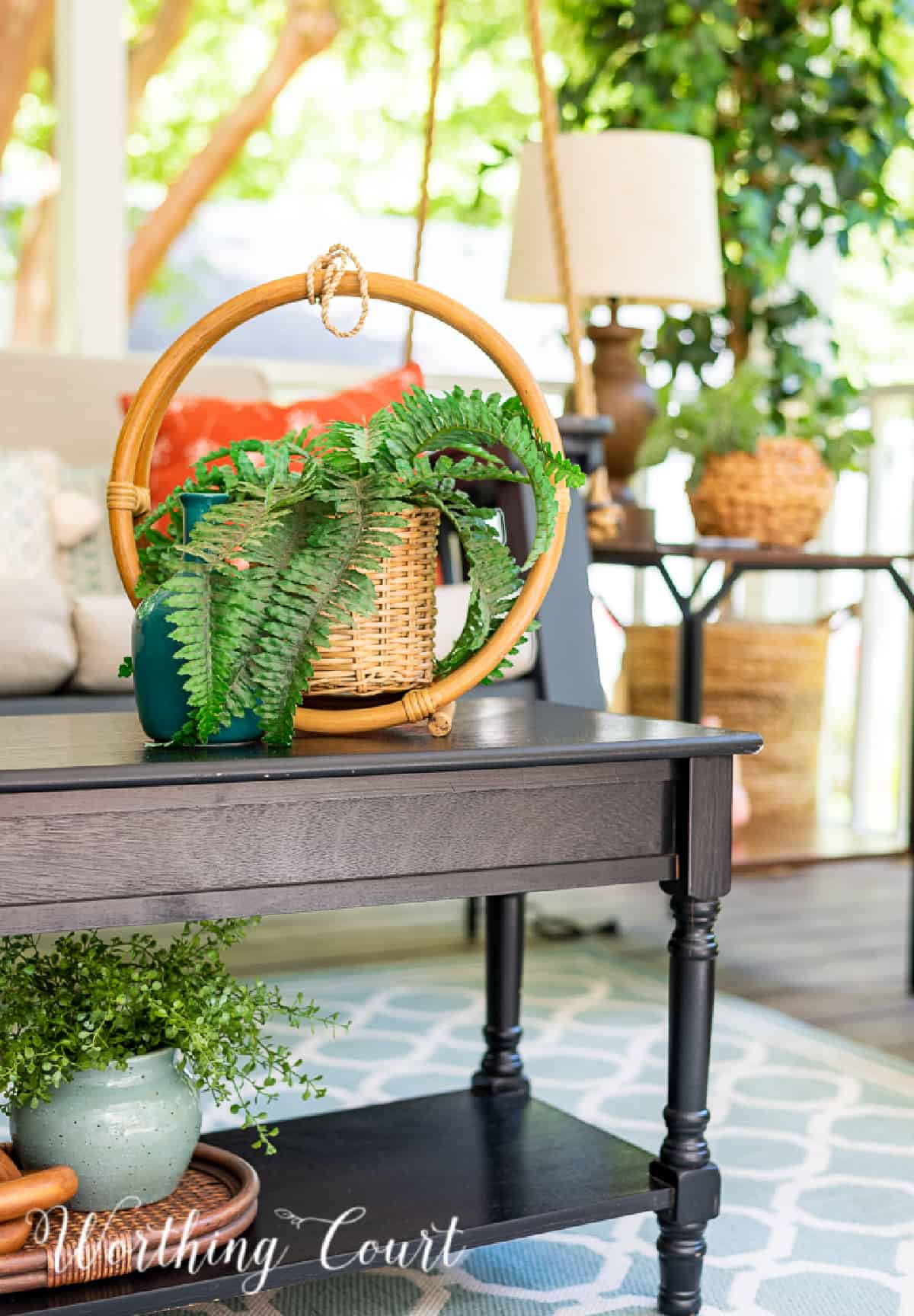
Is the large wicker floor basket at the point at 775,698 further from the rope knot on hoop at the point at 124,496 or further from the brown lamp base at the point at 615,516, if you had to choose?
the rope knot on hoop at the point at 124,496

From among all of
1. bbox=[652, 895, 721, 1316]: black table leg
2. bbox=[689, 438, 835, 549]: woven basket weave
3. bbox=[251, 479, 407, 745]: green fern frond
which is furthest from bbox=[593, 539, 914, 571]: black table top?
bbox=[251, 479, 407, 745]: green fern frond

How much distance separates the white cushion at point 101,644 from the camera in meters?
2.12

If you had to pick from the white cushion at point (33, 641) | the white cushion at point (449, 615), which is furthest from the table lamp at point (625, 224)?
the white cushion at point (33, 641)

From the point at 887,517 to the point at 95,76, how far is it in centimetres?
212

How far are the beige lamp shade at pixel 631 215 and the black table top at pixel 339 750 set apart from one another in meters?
1.58

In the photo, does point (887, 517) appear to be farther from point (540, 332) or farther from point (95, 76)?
point (95, 76)

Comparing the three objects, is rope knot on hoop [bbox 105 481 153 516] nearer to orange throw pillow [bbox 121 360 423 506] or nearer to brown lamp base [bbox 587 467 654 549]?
orange throw pillow [bbox 121 360 423 506]

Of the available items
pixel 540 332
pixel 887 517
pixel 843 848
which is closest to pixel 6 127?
pixel 540 332

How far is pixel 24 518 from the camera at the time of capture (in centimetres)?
251

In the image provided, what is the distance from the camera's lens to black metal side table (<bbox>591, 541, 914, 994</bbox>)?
2.62 metres

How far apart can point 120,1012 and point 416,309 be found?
65 cm

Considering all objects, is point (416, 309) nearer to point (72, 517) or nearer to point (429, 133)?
point (72, 517)

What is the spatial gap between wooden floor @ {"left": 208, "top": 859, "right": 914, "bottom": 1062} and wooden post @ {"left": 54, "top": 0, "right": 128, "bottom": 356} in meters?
1.36

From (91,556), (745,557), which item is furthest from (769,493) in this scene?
(91,556)
